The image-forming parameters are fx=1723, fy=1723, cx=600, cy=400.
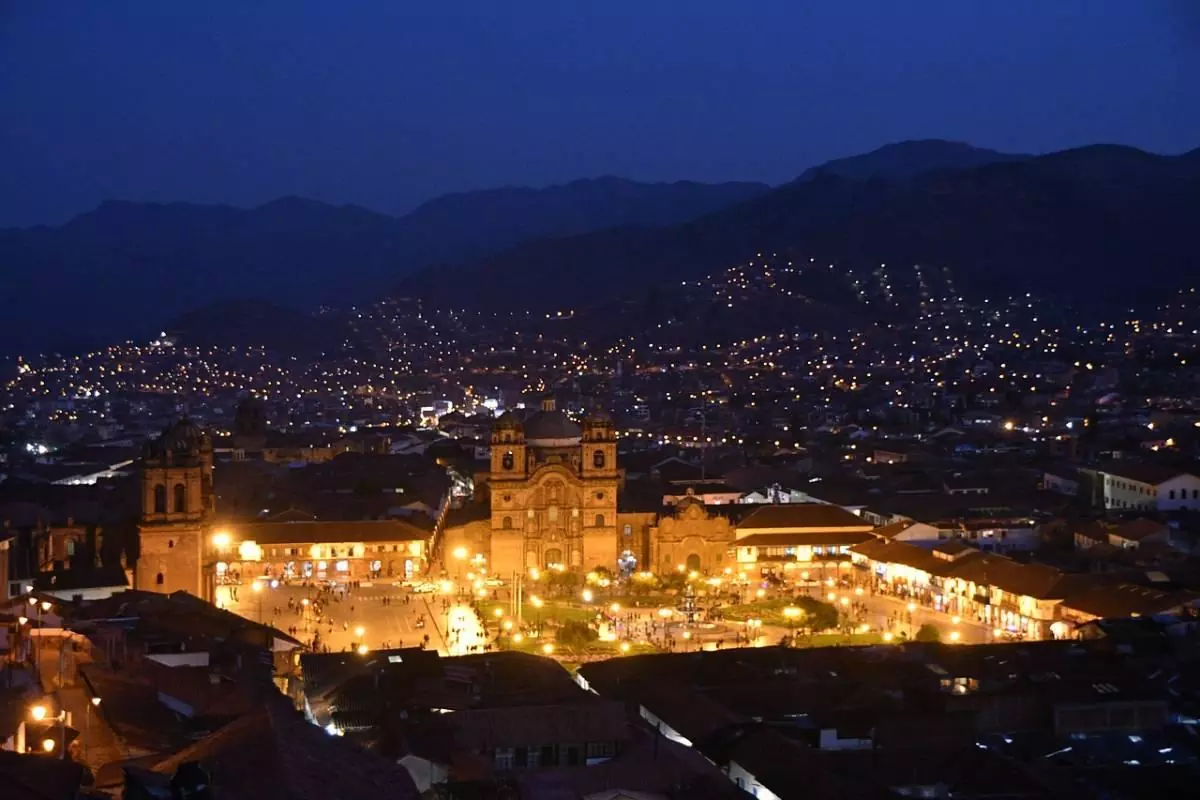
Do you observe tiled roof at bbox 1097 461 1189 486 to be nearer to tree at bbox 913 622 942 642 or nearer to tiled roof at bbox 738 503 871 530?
tiled roof at bbox 738 503 871 530

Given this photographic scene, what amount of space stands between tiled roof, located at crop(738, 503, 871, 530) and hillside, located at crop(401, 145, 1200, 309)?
378ft

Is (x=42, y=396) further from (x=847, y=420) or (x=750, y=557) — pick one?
(x=750, y=557)

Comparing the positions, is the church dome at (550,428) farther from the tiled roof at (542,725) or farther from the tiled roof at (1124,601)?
the tiled roof at (542,725)

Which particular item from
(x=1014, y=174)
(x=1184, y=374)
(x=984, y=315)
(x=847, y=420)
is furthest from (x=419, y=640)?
(x=1014, y=174)

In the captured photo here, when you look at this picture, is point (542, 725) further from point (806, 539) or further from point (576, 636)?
point (806, 539)

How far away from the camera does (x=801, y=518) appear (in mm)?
40656

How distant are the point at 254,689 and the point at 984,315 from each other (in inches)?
4786

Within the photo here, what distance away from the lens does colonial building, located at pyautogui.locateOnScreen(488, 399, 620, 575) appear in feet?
133

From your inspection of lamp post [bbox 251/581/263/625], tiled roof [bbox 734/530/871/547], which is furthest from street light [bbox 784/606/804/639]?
lamp post [bbox 251/581/263/625]

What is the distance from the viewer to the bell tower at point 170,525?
32.2 m

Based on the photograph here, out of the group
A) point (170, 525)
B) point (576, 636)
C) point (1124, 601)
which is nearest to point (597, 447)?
point (576, 636)

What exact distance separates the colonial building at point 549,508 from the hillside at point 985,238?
117 m

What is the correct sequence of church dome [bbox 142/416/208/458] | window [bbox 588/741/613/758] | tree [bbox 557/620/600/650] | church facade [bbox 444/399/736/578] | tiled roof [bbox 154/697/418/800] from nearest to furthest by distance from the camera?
tiled roof [bbox 154/697/418/800] → window [bbox 588/741/613/758] → tree [bbox 557/620/600/650] → church dome [bbox 142/416/208/458] → church facade [bbox 444/399/736/578]

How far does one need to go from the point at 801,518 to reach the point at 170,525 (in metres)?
15.3
